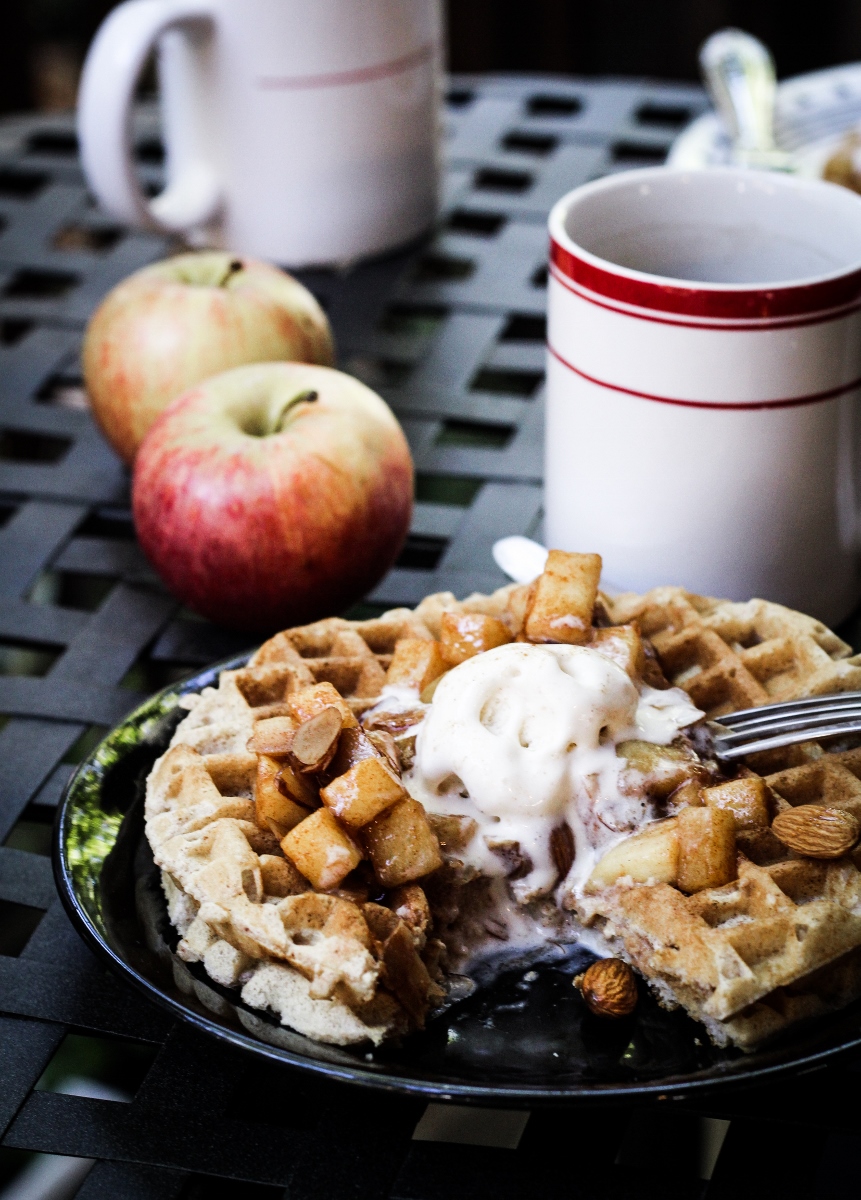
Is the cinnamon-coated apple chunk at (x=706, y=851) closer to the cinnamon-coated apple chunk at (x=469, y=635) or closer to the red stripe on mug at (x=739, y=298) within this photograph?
the cinnamon-coated apple chunk at (x=469, y=635)

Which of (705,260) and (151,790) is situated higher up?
(705,260)

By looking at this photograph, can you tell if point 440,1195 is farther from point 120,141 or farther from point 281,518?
point 120,141

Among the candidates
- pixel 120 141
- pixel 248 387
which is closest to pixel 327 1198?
pixel 248 387

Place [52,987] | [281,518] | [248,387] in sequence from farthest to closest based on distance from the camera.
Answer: [248,387] → [281,518] → [52,987]

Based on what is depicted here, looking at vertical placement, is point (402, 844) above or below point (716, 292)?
below

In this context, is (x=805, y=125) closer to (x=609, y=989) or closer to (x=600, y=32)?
(x=609, y=989)

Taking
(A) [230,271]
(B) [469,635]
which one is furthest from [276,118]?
(B) [469,635]
